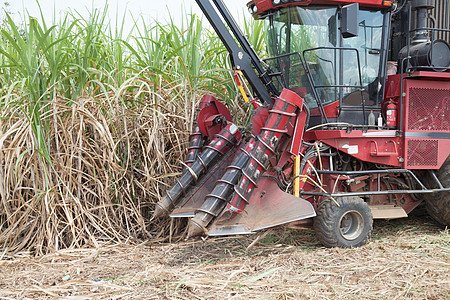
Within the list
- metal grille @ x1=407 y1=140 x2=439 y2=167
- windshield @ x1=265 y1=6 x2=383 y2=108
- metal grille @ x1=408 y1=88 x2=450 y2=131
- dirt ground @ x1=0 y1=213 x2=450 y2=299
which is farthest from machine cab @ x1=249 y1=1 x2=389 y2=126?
dirt ground @ x1=0 y1=213 x2=450 y2=299

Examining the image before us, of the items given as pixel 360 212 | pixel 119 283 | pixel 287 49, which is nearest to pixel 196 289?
pixel 119 283

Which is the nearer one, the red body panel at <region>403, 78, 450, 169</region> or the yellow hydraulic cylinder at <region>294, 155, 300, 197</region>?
the yellow hydraulic cylinder at <region>294, 155, 300, 197</region>

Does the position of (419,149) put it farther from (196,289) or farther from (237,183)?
(196,289)

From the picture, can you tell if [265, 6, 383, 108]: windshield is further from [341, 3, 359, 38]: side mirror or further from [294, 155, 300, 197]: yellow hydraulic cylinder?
[294, 155, 300, 197]: yellow hydraulic cylinder

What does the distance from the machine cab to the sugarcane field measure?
0.01 m

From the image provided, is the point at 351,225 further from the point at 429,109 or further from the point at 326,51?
the point at 326,51

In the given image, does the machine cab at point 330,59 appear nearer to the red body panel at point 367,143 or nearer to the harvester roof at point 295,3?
the harvester roof at point 295,3

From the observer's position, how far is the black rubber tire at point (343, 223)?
3676 mm

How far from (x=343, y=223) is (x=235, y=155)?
1.05 meters

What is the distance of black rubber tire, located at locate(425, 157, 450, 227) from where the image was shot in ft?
14.4

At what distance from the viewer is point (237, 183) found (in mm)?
3662

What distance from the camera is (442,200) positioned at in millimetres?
4434

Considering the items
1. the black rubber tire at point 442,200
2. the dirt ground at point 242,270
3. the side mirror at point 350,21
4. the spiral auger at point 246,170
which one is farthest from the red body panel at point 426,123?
the spiral auger at point 246,170

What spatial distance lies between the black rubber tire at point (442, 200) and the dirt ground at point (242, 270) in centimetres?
31
